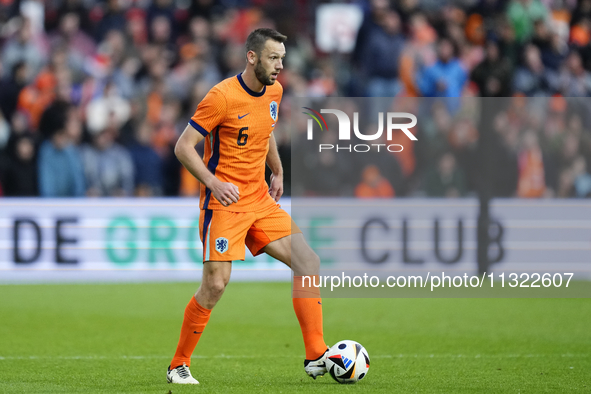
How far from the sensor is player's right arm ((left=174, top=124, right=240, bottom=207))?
17.4 ft

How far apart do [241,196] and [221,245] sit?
0.35 metres

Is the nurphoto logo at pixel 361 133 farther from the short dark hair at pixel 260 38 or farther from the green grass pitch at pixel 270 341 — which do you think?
the short dark hair at pixel 260 38

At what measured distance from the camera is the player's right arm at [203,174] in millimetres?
5298

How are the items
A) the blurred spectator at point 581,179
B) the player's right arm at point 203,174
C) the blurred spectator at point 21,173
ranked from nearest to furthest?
the player's right arm at point 203,174 → the blurred spectator at point 21,173 → the blurred spectator at point 581,179

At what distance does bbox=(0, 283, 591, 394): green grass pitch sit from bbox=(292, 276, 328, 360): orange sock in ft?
0.75

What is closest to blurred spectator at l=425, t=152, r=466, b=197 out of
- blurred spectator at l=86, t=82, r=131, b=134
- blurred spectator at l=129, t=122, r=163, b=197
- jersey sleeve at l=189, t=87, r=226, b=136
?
blurred spectator at l=129, t=122, r=163, b=197

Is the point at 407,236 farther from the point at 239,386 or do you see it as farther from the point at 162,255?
the point at 239,386

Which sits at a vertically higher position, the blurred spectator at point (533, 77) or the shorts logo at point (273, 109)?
the blurred spectator at point (533, 77)

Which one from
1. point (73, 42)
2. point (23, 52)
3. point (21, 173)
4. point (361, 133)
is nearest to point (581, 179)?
point (361, 133)

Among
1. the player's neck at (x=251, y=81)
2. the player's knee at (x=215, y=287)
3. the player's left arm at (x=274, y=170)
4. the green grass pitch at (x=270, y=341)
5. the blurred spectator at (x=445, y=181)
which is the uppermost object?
the player's neck at (x=251, y=81)

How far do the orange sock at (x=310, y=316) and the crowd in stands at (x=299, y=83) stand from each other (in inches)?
266

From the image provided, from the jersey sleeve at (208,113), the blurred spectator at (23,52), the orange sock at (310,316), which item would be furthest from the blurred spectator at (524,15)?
the jersey sleeve at (208,113)

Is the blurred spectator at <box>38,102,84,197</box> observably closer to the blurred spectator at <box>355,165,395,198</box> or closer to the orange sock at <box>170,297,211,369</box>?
the blurred spectator at <box>355,165,395,198</box>

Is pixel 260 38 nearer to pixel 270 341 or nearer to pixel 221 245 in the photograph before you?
pixel 221 245
